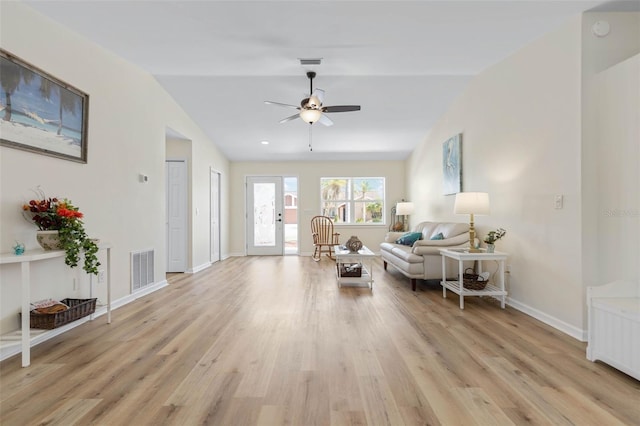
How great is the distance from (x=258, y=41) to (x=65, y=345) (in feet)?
10.2

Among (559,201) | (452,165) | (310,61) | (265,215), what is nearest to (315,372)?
(559,201)

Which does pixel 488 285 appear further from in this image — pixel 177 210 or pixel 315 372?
pixel 177 210

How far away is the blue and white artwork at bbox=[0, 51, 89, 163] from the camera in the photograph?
7.55ft

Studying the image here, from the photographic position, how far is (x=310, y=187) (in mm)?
7883

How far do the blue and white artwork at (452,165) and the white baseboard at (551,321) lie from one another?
1.87 meters

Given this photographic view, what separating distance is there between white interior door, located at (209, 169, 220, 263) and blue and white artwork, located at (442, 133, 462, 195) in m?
4.42

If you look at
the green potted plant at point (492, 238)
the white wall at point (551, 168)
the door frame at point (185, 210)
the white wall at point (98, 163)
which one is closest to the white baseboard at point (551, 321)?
the white wall at point (551, 168)

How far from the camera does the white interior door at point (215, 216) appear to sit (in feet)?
21.7

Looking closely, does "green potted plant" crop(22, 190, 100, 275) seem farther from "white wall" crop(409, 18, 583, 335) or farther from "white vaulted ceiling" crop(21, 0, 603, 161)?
"white wall" crop(409, 18, 583, 335)

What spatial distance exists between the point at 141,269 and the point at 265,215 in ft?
13.2

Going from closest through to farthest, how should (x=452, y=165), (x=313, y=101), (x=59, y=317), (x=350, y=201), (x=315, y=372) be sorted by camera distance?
(x=315, y=372), (x=59, y=317), (x=313, y=101), (x=452, y=165), (x=350, y=201)

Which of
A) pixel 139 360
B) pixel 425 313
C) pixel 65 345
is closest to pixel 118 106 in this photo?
pixel 65 345

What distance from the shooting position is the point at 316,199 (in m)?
7.87

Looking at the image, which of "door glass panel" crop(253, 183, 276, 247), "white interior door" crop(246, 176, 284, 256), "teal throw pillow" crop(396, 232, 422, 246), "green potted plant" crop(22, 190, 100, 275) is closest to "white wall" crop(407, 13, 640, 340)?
"teal throw pillow" crop(396, 232, 422, 246)
